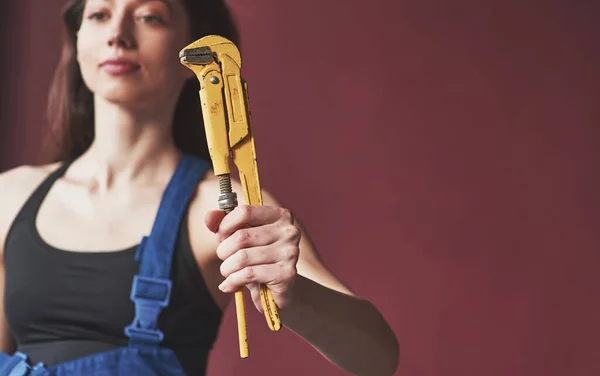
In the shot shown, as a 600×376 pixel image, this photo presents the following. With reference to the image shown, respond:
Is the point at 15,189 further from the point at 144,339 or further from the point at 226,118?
the point at 226,118

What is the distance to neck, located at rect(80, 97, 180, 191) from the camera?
97cm

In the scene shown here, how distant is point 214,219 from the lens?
62 centimetres

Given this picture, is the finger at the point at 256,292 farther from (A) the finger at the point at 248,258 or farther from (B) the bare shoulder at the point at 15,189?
(B) the bare shoulder at the point at 15,189

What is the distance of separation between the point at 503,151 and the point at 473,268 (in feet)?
0.62

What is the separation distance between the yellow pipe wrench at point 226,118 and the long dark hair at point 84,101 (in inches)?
16.4

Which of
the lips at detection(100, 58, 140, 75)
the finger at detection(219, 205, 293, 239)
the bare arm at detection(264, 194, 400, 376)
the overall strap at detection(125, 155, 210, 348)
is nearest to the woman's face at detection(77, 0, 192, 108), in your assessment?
the lips at detection(100, 58, 140, 75)

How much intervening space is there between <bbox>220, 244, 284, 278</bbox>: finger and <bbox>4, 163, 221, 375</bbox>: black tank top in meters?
0.31

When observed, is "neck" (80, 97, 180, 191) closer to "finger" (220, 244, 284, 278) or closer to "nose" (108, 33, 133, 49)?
"nose" (108, 33, 133, 49)

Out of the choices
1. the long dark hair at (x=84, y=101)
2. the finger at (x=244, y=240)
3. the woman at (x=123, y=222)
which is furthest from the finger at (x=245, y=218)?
the long dark hair at (x=84, y=101)

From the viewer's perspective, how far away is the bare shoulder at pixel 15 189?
39.2 inches

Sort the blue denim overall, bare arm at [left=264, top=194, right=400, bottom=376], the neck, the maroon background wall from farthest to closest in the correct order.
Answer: the maroon background wall → the neck → the blue denim overall → bare arm at [left=264, top=194, right=400, bottom=376]

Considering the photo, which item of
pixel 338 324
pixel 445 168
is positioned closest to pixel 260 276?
pixel 338 324

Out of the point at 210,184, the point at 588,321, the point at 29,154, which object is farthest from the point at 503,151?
the point at 29,154

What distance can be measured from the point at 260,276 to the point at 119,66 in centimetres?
40
